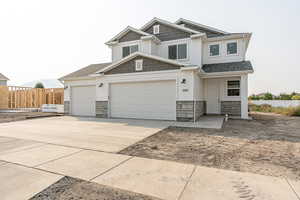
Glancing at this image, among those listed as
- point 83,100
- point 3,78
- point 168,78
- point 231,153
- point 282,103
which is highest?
point 3,78

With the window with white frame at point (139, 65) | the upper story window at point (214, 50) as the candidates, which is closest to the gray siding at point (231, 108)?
the upper story window at point (214, 50)

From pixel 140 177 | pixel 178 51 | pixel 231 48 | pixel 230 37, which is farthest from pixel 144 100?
pixel 230 37

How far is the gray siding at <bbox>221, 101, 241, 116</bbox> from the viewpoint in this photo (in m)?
11.6

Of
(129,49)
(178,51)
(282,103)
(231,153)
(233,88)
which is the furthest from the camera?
(282,103)

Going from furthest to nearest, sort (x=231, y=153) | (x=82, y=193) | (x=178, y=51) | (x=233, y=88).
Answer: (x=178, y=51) → (x=233, y=88) → (x=231, y=153) → (x=82, y=193)

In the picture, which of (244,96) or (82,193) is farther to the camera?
(244,96)

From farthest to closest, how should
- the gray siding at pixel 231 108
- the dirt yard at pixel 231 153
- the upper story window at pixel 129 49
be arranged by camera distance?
the upper story window at pixel 129 49
the gray siding at pixel 231 108
the dirt yard at pixel 231 153

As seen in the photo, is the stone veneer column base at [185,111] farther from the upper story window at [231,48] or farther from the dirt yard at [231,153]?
the upper story window at [231,48]

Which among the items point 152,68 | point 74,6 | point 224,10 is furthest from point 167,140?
point 224,10

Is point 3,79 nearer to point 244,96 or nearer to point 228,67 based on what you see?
point 228,67

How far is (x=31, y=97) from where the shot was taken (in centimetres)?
1761

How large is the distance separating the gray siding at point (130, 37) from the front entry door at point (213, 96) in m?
7.22

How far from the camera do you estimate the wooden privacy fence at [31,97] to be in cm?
1742

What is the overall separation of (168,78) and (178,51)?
3790 millimetres
